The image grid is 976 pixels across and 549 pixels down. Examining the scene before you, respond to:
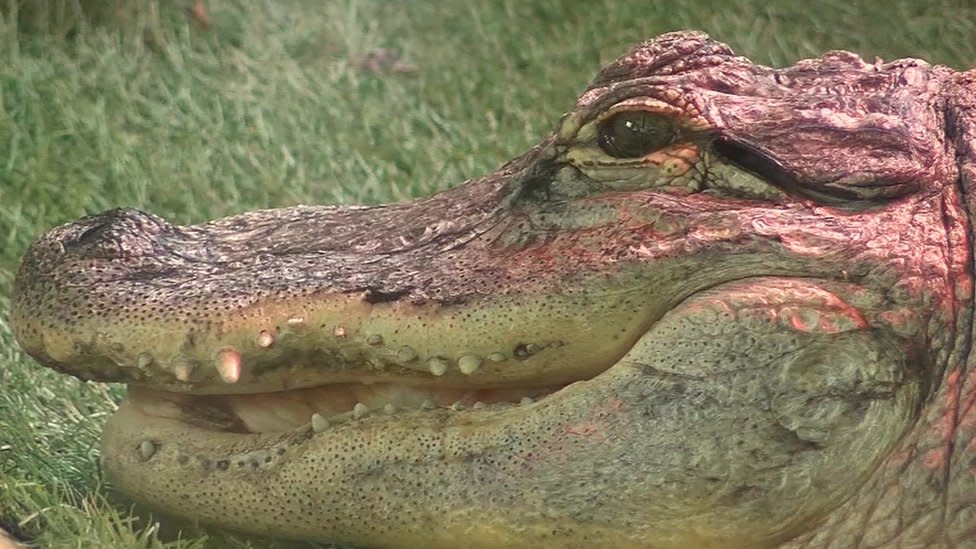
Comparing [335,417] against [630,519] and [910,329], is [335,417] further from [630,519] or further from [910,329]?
[910,329]

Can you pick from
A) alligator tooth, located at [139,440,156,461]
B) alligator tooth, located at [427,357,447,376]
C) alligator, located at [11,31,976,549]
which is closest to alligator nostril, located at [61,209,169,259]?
alligator, located at [11,31,976,549]

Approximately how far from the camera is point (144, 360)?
7.55 feet

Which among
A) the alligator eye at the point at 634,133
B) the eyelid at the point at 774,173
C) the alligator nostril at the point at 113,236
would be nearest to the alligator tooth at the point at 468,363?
the alligator eye at the point at 634,133

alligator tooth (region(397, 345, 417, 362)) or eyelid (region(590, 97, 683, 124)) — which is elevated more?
eyelid (region(590, 97, 683, 124))

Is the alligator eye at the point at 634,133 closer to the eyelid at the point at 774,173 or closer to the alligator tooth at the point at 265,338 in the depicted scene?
the eyelid at the point at 774,173

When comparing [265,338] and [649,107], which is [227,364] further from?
[649,107]

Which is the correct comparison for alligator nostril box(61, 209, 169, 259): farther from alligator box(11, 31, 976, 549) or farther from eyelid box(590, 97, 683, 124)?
eyelid box(590, 97, 683, 124)

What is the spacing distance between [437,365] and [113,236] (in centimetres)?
64

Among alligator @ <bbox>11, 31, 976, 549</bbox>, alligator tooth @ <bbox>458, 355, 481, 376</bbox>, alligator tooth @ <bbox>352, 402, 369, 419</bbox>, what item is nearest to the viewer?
alligator @ <bbox>11, 31, 976, 549</bbox>

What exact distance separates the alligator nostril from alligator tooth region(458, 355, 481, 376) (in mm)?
608

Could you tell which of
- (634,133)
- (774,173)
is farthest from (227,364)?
(774,173)

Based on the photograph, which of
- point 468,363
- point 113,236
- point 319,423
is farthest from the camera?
point 113,236

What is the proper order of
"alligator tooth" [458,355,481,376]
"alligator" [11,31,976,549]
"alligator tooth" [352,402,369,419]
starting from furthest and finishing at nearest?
"alligator tooth" [352,402,369,419]
"alligator tooth" [458,355,481,376]
"alligator" [11,31,976,549]

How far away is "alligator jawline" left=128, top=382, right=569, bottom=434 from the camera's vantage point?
7.67 feet
